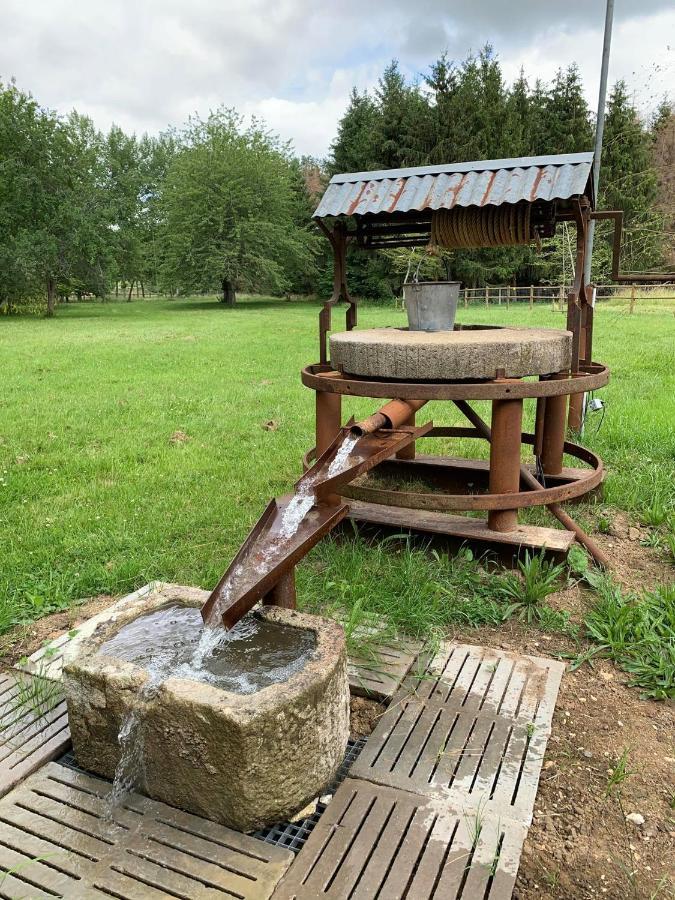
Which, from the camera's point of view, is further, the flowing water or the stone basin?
the flowing water

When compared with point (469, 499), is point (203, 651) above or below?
below

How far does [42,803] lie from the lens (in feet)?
6.92

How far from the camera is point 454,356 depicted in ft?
11.0

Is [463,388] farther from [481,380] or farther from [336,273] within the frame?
[336,273]

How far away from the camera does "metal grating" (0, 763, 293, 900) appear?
1.81m

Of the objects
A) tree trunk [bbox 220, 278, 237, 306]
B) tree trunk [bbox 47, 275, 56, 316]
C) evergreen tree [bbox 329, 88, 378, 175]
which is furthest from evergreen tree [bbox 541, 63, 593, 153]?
tree trunk [bbox 47, 275, 56, 316]

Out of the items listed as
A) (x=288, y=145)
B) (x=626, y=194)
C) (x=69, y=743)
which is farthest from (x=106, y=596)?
(x=288, y=145)

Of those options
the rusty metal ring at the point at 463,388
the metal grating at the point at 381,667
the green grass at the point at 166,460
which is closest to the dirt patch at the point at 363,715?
the metal grating at the point at 381,667

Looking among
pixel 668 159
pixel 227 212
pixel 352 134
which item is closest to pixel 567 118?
pixel 352 134

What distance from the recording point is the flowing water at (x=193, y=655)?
2.11m

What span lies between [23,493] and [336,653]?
3.56 meters

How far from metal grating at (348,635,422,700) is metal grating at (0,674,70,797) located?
3.60 feet

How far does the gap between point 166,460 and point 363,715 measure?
12.0 ft

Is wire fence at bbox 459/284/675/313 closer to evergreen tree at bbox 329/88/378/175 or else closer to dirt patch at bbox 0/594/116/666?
evergreen tree at bbox 329/88/378/175
